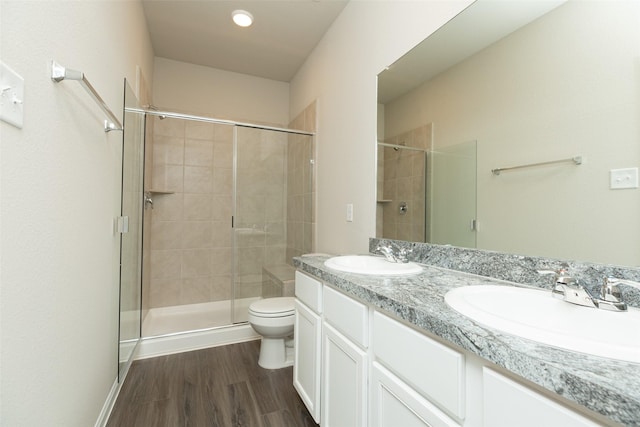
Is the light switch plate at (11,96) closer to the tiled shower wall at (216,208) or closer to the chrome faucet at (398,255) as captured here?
the chrome faucet at (398,255)

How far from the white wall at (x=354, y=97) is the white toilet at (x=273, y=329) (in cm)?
62

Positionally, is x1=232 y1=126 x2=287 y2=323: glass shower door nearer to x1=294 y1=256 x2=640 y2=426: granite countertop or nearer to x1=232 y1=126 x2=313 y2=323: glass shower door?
x1=232 y1=126 x2=313 y2=323: glass shower door

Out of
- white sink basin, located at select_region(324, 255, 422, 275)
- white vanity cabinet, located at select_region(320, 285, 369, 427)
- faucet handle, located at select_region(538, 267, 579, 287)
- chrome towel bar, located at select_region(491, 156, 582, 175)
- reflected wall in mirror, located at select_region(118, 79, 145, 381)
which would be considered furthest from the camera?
reflected wall in mirror, located at select_region(118, 79, 145, 381)

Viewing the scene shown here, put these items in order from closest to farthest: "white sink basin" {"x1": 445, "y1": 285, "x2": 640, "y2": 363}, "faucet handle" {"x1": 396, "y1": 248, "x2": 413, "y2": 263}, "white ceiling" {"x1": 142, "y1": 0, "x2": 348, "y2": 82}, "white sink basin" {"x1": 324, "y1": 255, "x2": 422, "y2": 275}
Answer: "white sink basin" {"x1": 445, "y1": 285, "x2": 640, "y2": 363} → "white sink basin" {"x1": 324, "y1": 255, "x2": 422, "y2": 275} → "faucet handle" {"x1": 396, "y1": 248, "x2": 413, "y2": 263} → "white ceiling" {"x1": 142, "y1": 0, "x2": 348, "y2": 82}

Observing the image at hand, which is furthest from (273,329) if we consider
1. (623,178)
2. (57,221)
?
(623,178)

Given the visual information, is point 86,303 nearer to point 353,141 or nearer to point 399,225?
point 399,225

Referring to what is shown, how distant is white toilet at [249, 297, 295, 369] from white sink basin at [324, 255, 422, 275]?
735 mm

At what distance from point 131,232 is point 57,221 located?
105 centimetres

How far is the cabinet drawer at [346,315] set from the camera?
1036 millimetres

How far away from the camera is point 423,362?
76cm

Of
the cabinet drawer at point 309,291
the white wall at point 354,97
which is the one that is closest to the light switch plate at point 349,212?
the white wall at point 354,97

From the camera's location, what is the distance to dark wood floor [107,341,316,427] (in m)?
1.52

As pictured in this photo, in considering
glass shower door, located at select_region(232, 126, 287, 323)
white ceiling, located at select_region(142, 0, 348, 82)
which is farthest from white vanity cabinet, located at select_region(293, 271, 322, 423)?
white ceiling, located at select_region(142, 0, 348, 82)

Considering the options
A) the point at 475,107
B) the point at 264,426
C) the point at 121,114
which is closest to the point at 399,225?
the point at 475,107
